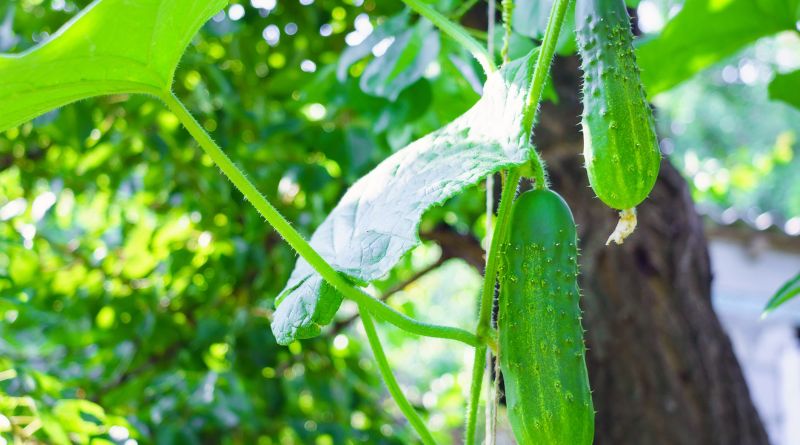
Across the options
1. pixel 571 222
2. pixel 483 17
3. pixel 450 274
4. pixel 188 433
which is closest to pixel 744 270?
pixel 483 17

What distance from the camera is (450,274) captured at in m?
8.19

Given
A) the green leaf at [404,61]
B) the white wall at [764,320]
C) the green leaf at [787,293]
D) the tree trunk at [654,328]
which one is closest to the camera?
the green leaf at [787,293]

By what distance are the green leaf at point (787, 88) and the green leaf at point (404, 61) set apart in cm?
49

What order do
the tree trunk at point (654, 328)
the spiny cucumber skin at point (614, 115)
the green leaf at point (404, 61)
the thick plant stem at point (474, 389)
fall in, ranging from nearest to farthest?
the spiny cucumber skin at point (614, 115) < the thick plant stem at point (474, 389) < the green leaf at point (404, 61) < the tree trunk at point (654, 328)

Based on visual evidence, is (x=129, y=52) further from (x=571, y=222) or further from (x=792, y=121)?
(x=792, y=121)

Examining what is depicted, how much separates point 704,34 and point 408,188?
0.73 m

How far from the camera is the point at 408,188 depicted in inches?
22.8

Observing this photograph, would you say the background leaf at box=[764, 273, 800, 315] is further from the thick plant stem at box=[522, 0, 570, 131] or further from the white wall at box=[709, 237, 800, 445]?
the white wall at box=[709, 237, 800, 445]

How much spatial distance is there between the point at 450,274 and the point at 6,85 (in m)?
7.68

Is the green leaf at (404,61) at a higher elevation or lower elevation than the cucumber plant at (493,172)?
higher

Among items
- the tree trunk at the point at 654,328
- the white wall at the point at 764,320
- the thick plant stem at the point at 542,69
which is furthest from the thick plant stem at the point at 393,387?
the white wall at the point at 764,320

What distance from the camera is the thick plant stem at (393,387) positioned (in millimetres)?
628

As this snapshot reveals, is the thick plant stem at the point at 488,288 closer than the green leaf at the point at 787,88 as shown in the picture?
Yes

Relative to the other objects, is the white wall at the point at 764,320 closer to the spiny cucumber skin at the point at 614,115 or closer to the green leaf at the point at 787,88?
the green leaf at the point at 787,88
